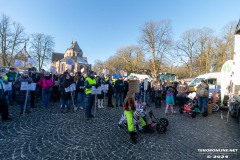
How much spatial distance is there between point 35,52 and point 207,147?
48.0 metres

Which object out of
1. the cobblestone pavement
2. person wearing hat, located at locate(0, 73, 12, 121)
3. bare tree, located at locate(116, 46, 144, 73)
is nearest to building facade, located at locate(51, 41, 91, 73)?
bare tree, located at locate(116, 46, 144, 73)

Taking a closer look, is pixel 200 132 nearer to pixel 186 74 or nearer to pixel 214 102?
pixel 214 102

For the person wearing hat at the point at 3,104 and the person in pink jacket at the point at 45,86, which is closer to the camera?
the person wearing hat at the point at 3,104

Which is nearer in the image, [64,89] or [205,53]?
[64,89]

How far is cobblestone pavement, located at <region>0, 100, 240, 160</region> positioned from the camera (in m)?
3.65

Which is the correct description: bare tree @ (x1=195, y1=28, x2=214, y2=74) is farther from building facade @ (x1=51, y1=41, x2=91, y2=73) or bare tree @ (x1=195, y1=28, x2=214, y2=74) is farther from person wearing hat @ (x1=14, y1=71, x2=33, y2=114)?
building facade @ (x1=51, y1=41, x2=91, y2=73)

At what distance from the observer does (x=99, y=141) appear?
438 cm

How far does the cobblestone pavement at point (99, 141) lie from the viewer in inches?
144

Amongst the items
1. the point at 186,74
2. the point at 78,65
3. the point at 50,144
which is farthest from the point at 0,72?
the point at 78,65

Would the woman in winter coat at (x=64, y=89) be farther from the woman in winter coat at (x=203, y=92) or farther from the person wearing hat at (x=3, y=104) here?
the woman in winter coat at (x=203, y=92)

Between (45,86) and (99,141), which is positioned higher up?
(45,86)

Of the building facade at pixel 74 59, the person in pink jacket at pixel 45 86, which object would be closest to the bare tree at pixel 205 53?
the person in pink jacket at pixel 45 86

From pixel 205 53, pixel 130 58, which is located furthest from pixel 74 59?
pixel 205 53

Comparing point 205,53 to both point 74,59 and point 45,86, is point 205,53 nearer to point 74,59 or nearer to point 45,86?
point 45,86
